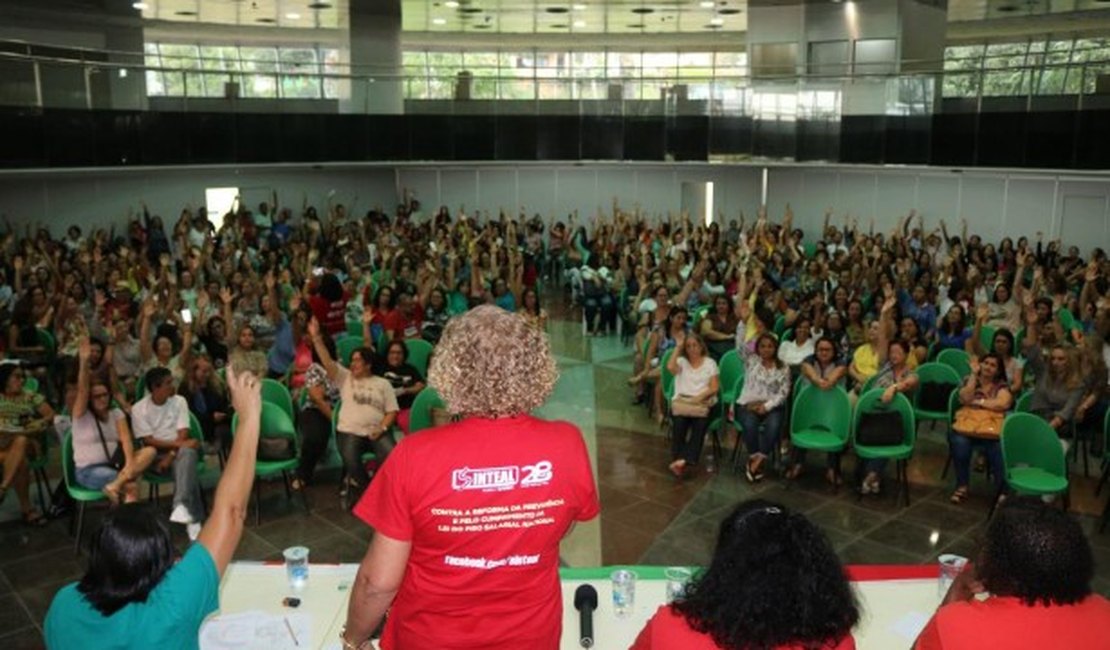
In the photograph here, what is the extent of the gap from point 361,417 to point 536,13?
17710mm

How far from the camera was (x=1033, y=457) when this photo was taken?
7.21m

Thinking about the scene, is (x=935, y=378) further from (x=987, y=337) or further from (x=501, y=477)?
(x=501, y=477)

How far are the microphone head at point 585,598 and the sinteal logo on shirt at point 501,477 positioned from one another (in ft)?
6.44

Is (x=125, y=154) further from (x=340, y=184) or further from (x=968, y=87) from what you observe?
(x=968, y=87)

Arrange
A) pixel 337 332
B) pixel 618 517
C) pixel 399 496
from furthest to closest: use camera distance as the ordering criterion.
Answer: pixel 337 332 < pixel 618 517 < pixel 399 496

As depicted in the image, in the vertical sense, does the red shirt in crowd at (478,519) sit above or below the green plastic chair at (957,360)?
above

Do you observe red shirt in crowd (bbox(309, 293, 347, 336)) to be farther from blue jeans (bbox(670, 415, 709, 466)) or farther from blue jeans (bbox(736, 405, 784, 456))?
blue jeans (bbox(736, 405, 784, 456))

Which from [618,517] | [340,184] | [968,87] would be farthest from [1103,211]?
[340,184]

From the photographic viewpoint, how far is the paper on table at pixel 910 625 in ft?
14.0

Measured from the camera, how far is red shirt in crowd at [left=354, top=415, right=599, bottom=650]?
241 centimetres

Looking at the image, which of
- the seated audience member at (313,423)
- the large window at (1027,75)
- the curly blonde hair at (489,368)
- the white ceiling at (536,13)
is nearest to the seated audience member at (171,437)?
the seated audience member at (313,423)

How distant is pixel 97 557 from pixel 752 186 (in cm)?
2194

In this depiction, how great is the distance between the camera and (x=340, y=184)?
24531 millimetres

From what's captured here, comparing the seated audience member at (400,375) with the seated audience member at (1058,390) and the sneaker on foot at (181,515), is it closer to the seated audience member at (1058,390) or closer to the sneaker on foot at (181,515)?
the sneaker on foot at (181,515)
